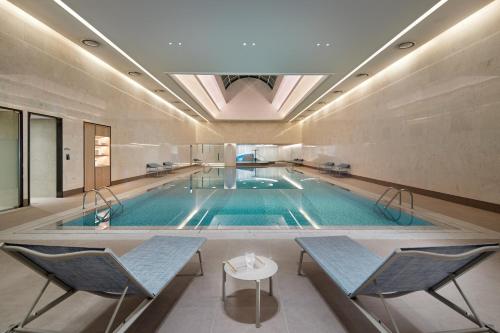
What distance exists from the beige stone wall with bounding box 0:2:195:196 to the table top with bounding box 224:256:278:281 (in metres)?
6.50

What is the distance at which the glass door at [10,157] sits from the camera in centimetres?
602

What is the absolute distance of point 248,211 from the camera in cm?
632

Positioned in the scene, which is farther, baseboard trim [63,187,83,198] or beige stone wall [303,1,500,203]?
baseboard trim [63,187,83,198]

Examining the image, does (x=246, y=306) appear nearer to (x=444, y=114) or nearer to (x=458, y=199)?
(x=458, y=199)

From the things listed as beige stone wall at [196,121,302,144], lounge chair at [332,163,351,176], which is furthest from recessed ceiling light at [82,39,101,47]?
beige stone wall at [196,121,302,144]

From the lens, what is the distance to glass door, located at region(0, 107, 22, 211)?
6.02 meters

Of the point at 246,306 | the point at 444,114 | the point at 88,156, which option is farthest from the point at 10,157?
the point at 444,114

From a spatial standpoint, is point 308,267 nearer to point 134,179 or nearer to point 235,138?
point 134,179

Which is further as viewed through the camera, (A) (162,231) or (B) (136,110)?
(B) (136,110)

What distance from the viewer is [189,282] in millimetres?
2695

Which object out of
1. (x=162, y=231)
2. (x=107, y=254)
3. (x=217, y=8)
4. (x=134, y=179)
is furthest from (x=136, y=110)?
(x=107, y=254)

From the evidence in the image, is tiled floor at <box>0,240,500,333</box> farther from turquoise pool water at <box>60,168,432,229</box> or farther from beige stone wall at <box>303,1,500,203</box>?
beige stone wall at <box>303,1,500,203</box>

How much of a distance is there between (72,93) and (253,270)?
8.21 m

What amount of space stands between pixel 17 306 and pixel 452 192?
879cm
